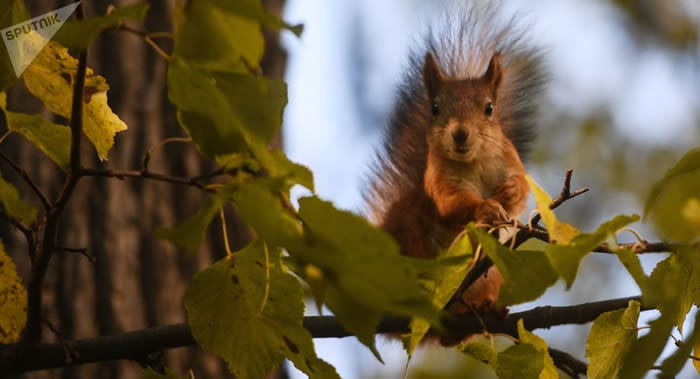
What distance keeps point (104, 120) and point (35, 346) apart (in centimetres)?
31

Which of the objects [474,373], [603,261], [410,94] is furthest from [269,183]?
[603,261]

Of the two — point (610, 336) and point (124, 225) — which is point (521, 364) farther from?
point (124, 225)

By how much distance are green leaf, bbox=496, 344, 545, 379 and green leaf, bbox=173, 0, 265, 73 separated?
49 cm

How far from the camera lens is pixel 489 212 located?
6.08 feet

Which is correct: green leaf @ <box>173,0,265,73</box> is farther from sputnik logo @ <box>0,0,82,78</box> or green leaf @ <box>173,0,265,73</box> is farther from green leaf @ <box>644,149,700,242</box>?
green leaf @ <box>644,149,700,242</box>

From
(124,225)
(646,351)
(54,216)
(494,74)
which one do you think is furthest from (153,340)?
(494,74)

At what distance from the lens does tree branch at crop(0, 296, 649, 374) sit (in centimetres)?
109

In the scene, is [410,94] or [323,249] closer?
[323,249]

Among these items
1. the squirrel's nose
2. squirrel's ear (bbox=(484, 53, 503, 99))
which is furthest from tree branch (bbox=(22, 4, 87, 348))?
squirrel's ear (bbox=(484, 53, 503, 99))

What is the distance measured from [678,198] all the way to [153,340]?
29.6 inches

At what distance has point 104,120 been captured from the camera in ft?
3.30

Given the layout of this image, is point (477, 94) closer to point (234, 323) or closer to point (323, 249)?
point (234, 323)

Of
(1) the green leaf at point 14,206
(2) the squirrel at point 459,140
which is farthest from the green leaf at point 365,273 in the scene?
(2) the squirrel at point 459,140

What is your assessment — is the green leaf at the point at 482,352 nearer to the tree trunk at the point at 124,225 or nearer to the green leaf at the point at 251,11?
the green leaf at the point at 251,11
